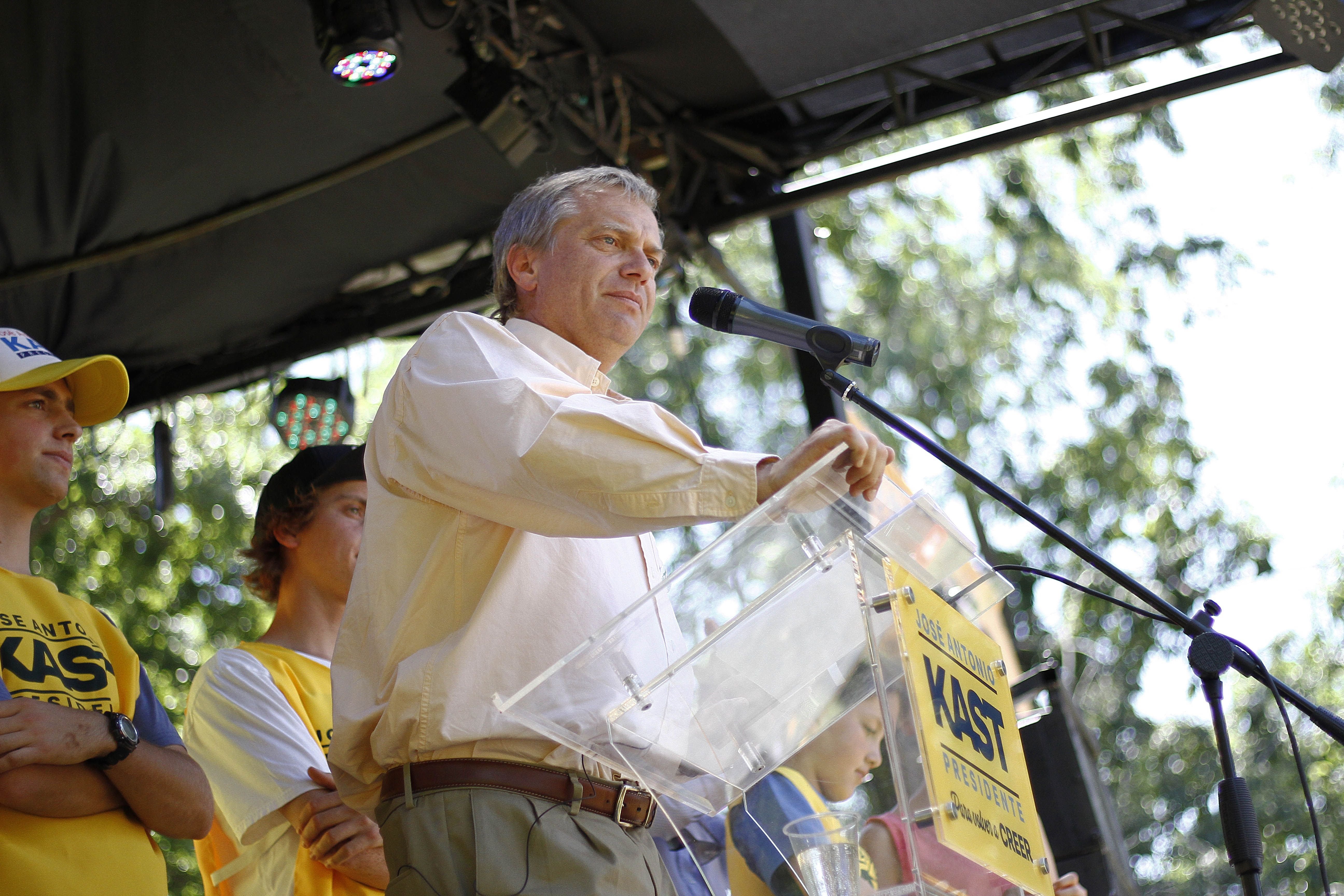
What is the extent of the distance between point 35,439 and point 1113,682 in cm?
1189

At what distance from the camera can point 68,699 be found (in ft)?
8.27

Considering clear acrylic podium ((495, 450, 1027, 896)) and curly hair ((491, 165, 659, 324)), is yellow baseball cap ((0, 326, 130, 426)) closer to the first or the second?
curly hair ((491, 165, 659, 324))

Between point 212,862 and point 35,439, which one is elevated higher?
point 35,439

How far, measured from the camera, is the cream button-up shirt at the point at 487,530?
1.86 m

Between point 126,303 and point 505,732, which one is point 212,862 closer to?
point 505,732

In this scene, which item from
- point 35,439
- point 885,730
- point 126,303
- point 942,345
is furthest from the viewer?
point 942,345

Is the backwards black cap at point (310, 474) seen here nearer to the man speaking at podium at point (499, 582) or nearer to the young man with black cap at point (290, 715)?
the young man with black cap at point (290, 715)

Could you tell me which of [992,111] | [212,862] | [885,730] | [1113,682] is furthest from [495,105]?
[1113,682]

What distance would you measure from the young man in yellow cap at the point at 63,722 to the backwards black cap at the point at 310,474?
73 cm

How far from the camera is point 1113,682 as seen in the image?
1290cm

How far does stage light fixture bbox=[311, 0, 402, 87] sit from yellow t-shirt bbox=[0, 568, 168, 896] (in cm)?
191

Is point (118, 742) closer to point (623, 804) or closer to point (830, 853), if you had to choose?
point (623, 804)

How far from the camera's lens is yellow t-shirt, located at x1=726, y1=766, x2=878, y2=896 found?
6.20 ft

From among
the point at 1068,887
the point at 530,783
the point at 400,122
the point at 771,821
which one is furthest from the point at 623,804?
the point at 400,122
